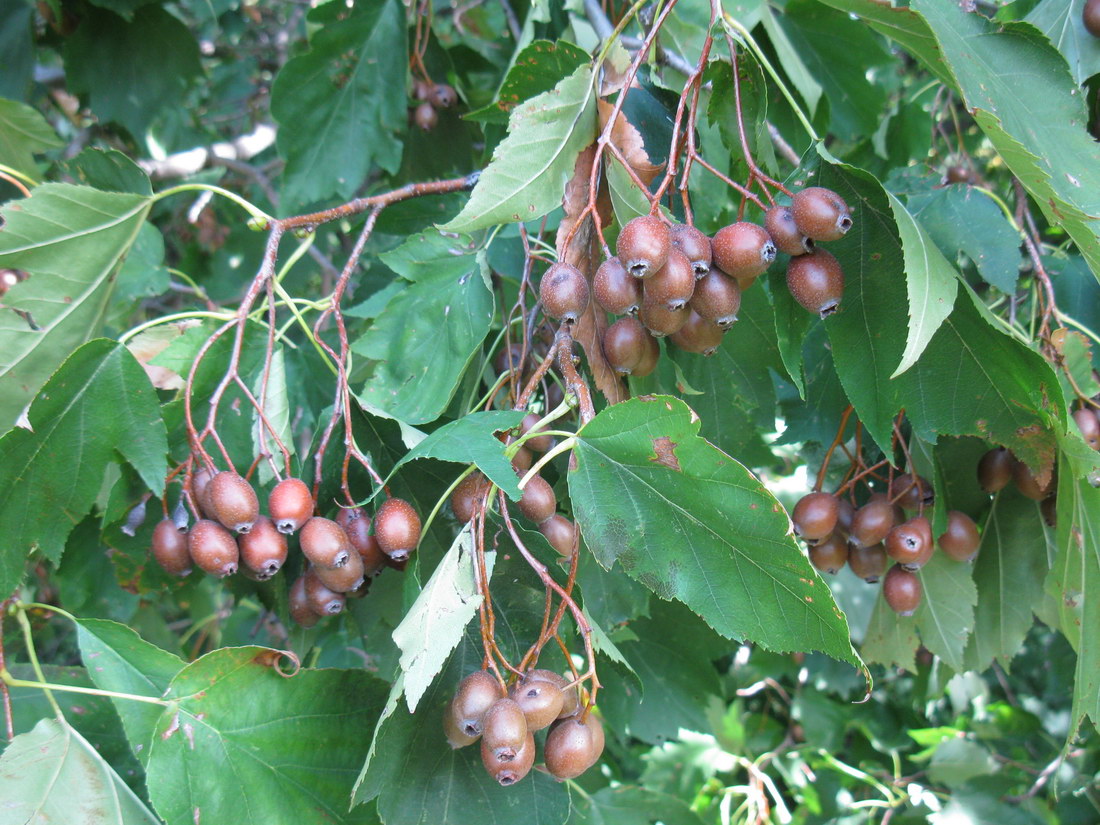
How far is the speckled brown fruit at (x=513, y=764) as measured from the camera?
3.34ft

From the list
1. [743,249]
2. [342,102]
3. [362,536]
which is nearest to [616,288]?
[743,249]

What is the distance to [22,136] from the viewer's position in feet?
6.89

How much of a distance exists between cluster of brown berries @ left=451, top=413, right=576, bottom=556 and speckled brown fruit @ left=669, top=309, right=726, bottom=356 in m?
0.25

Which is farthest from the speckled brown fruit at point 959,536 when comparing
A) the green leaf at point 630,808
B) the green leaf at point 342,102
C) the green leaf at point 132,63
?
the green leaf at point 132,63

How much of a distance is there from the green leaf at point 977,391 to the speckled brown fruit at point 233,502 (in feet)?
3.38

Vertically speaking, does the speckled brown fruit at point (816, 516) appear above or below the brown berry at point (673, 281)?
below

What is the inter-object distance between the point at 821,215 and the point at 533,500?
0.55 metres

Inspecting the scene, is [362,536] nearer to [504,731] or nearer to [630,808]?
[504,731]

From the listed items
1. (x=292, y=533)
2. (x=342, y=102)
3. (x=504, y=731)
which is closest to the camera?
(x=504, y=731)

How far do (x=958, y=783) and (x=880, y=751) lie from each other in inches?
23.2

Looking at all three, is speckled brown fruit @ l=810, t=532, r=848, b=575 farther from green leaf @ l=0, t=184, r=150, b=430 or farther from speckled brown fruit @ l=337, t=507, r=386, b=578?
green leaf @ l=0, t=184, r=150, b=430

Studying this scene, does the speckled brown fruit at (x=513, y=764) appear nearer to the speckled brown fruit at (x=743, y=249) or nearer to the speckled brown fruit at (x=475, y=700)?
the speckled brown fruit at (x=475, y=700)

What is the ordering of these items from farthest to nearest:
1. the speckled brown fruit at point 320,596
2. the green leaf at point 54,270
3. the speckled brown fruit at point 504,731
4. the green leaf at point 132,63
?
the green leaf at point 132,63
the green leaf at point 54,270
the speckled brown fruit at point 320,596
the speckled brown fruit at point 504,731

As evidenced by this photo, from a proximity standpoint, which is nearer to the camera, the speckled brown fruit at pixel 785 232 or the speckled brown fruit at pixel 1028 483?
the speckled brown fruit at pixel 785 232
